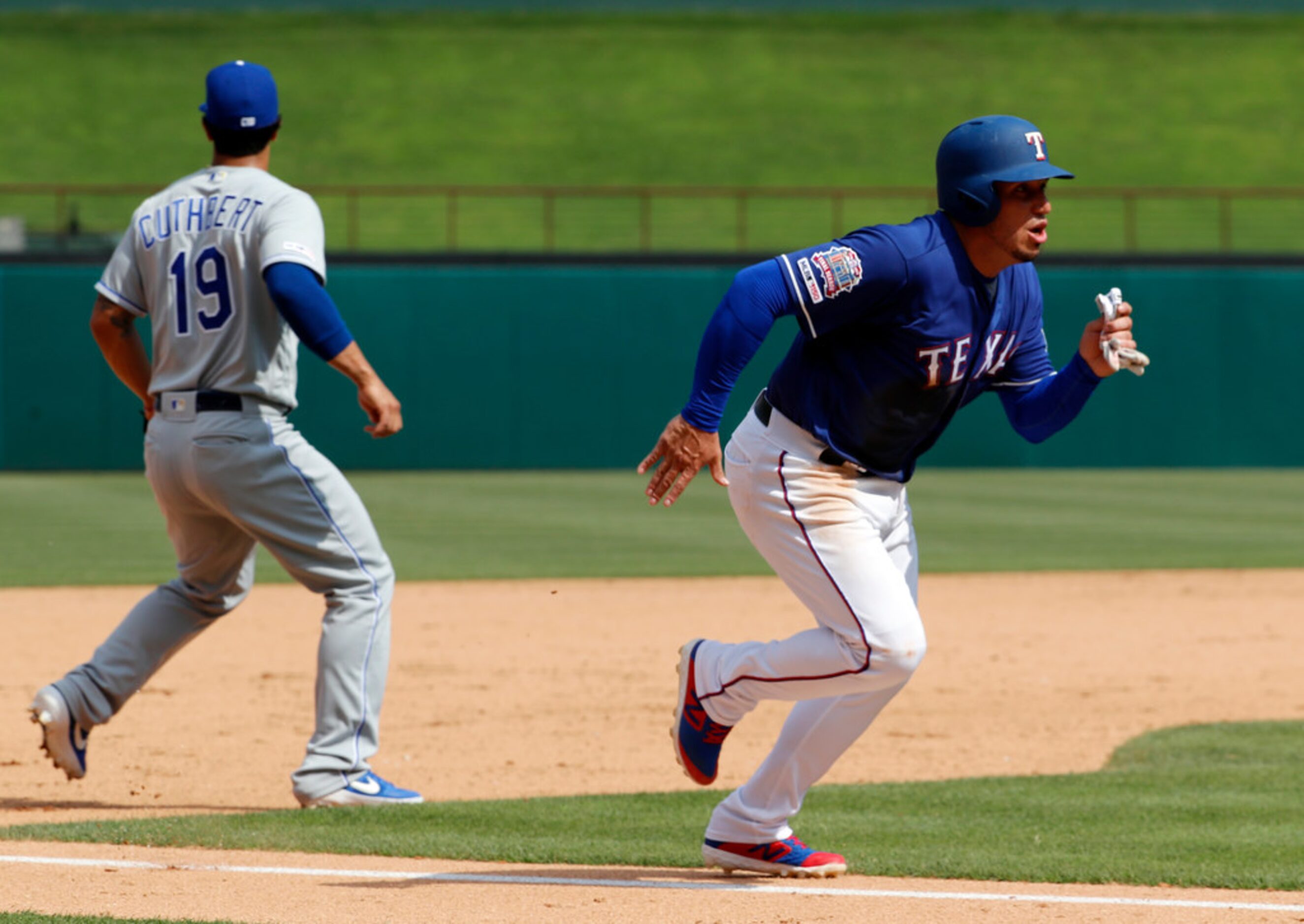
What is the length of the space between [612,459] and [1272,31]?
89.0 ft

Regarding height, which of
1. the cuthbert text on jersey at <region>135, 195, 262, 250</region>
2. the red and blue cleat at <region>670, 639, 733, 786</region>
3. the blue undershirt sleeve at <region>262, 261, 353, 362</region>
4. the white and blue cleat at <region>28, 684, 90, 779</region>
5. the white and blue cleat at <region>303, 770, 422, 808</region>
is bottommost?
the white and blue cleat at <region>303, 770, 422, 808</region>

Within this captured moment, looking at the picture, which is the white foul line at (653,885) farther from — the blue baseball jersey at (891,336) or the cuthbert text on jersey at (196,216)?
the cuthbert text on jersey at (196,216)

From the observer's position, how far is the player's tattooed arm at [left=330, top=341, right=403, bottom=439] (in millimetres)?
4805

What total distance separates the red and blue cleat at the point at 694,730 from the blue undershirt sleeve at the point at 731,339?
76 centimetres

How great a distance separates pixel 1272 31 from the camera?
42.3 m

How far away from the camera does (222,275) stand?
5.05m

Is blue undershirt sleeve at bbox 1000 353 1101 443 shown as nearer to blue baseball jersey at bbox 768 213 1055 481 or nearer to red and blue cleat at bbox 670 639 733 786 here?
blue baseball jersey at bbox 768 213 1055 481

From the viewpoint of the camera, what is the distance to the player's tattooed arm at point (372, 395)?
4805 millimetres

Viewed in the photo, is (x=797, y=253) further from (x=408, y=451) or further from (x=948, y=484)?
(x=408, y=451)

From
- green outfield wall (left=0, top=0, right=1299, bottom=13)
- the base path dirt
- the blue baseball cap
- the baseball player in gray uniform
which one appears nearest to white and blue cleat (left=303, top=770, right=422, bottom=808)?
the baseball player in gray uniform

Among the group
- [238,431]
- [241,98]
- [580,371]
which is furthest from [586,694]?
[580,371]

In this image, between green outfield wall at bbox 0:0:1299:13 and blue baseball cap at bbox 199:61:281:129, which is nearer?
blue baseball cap at bbox 199:61:281:129

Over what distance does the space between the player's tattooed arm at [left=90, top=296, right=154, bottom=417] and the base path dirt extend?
4.22ft

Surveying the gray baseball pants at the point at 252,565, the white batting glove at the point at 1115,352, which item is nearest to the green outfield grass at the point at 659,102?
the gray baseball pants at the point at 252,565
